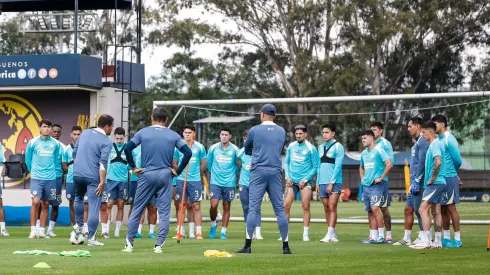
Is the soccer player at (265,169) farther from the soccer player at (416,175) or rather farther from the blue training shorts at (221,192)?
the blue training shorts at (221,192)

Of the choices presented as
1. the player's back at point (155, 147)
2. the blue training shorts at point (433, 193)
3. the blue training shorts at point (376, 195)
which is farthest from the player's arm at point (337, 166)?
the player's back at point (155, 147)

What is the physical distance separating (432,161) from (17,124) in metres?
14.9

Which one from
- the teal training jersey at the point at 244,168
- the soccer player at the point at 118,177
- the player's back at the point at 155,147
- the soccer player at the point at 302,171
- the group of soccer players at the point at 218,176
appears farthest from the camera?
the soccer player at the point at 118,177

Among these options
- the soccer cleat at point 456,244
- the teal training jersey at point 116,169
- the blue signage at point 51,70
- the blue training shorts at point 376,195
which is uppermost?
the blue signage at point 51,70

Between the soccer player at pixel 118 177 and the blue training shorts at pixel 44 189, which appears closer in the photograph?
the blue training shorts at pixel 44 189

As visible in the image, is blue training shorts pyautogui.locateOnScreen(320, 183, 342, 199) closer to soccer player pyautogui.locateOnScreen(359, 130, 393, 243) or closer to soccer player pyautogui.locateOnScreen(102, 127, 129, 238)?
soccer player pyautogui.locateOnScreen(359, 130, 393, 243)

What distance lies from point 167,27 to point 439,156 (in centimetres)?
3972

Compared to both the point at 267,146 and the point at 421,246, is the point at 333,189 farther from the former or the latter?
the point at 267,146

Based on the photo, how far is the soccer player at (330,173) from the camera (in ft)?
68.2

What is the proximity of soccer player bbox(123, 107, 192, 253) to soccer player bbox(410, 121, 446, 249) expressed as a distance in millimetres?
4537

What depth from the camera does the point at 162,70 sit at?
61500 mm

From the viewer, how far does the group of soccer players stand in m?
16.1

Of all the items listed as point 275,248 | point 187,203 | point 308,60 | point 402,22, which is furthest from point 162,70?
point 275,248

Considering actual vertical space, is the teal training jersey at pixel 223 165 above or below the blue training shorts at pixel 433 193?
above
